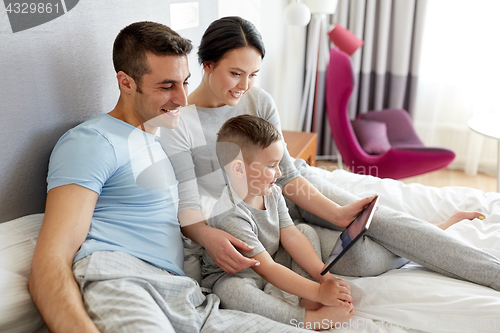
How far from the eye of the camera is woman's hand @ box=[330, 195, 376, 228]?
131 centimetres

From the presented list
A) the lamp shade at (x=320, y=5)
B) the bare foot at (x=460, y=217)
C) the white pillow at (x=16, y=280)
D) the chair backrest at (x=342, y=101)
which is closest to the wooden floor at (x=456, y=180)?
the chair backrest at (x=342, y=101)

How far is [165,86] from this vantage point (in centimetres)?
116

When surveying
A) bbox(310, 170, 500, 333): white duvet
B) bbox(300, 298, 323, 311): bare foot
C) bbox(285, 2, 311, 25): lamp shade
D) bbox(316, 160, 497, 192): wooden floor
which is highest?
bbox(285, 2, 311, 25): lamp shade

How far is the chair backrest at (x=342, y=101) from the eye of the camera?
2434 millimetres

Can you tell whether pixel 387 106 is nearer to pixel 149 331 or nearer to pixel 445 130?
pixel 445 130

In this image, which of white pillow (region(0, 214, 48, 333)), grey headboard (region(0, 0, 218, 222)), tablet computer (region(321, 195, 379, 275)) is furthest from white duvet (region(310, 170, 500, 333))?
grey headboard (region(0, 0, 218, 222))

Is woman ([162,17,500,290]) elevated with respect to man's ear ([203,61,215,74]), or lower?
lower

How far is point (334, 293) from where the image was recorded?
105 cm

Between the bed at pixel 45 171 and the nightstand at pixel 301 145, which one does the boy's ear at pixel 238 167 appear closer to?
the bed at pixel 45 171

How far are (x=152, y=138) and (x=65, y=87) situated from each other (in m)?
0.28

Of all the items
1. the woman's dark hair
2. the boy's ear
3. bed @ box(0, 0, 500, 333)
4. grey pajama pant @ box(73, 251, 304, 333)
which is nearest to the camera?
grey pajama pant @ box(73, 251, 304, 333)

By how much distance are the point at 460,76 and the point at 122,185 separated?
291 cm

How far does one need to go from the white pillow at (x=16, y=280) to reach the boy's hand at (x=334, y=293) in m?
0.67

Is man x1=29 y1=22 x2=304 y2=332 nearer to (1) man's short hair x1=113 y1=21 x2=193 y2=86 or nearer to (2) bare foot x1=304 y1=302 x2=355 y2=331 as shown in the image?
(1) man's short hair x1=113 y1=21 x2=193 y2=86
